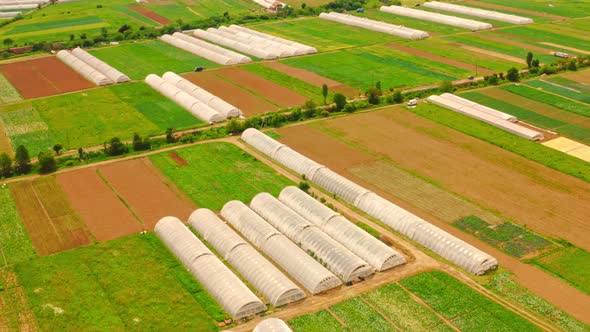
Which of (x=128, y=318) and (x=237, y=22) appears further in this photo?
(x=237, y=22)

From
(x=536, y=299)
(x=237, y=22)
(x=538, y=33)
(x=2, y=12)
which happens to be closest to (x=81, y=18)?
(x=2, y=12)

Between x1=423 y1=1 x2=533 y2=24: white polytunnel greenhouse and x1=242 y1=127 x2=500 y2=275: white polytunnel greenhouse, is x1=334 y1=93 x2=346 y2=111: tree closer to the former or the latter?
x1=242 y1=127 x2=500 y2=275: white polytunnel greenhouse

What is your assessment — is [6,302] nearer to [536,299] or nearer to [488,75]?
[536,299]

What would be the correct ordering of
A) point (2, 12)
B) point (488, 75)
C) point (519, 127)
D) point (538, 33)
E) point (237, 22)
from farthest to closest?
point (2, 12), point (237, 22), point (538, 33), point (488, 75), point (519, 127)

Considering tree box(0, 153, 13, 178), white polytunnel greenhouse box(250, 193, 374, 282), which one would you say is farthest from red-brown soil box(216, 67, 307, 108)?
tree box(0, 153, 13, 178)

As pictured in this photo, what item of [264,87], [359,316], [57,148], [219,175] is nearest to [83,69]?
[264,87]

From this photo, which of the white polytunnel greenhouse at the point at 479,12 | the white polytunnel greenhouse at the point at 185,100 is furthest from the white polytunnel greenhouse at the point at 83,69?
the white polytunnel greenhouse at the point at 479,12

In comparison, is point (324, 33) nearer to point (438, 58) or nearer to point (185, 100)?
point (438, 58)
